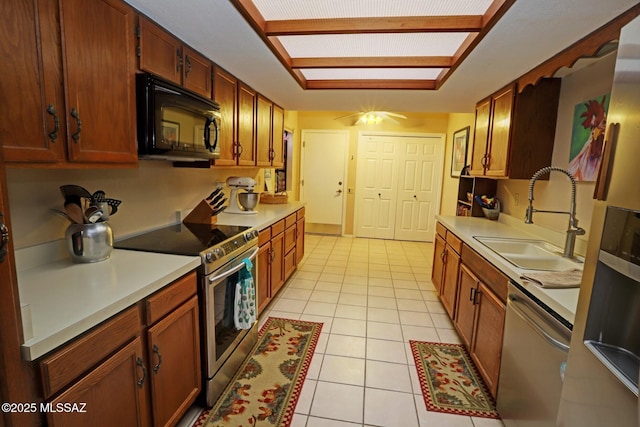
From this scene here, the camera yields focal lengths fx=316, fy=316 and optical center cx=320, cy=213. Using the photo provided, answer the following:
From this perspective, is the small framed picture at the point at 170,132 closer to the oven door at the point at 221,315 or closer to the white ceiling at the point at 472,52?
the white ceiling at the point at 472,52

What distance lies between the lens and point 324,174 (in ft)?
20.0

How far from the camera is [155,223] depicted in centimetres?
224

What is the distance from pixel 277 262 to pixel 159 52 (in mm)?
2003

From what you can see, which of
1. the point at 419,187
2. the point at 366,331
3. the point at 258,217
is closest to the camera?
the point at 366,331

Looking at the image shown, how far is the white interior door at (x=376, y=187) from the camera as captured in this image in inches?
231

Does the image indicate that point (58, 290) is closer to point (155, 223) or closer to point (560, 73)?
point (155, 223)

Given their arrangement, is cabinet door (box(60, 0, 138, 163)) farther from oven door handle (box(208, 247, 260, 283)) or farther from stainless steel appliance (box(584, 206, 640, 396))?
stainless steel appliance (box(584, 206, 640, 396))

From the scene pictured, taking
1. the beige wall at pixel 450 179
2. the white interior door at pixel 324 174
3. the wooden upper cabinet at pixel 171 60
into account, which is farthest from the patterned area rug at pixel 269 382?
the white interior door at pixel 324 174

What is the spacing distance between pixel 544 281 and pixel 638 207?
31.5 inches

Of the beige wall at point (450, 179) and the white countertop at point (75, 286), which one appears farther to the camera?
the beige wall at point (450, 179)

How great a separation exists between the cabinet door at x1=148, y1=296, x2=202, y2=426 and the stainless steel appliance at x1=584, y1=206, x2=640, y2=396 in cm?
151

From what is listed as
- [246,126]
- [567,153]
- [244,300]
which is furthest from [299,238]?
[567,153]

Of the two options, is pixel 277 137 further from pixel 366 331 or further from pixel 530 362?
pixel 530 362

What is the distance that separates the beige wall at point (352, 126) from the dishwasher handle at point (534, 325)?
4.46 m
